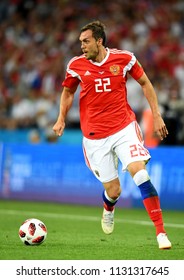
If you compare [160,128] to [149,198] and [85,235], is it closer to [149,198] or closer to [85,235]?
[149,198]

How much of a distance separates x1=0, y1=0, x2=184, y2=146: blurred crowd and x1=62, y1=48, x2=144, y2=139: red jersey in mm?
7711

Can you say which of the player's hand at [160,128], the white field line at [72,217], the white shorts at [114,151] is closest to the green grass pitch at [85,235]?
the white field line at [72,217]

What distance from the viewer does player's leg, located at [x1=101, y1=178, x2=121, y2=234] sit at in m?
10.6

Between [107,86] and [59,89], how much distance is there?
11.2m

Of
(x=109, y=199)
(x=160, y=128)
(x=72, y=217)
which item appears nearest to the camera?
A: (x=160, y=128)

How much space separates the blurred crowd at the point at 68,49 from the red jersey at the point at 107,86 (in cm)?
771

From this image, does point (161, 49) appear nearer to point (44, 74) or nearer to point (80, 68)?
point (44, 74)

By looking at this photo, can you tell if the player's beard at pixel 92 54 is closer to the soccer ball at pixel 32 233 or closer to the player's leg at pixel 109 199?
the player's leg at pixel 109 199

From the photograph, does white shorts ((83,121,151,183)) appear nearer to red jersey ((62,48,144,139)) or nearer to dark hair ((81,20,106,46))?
red jersey ((62,48,144,139))

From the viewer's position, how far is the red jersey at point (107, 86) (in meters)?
10.2

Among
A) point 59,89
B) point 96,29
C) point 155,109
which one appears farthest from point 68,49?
point 155,109

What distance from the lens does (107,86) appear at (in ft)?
33.4

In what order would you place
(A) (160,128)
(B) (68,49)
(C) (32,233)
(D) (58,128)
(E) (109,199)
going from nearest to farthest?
(A) (160,128), (C) (32,233), (D) (58,128), (E) (109,199), (B) (68,49)
